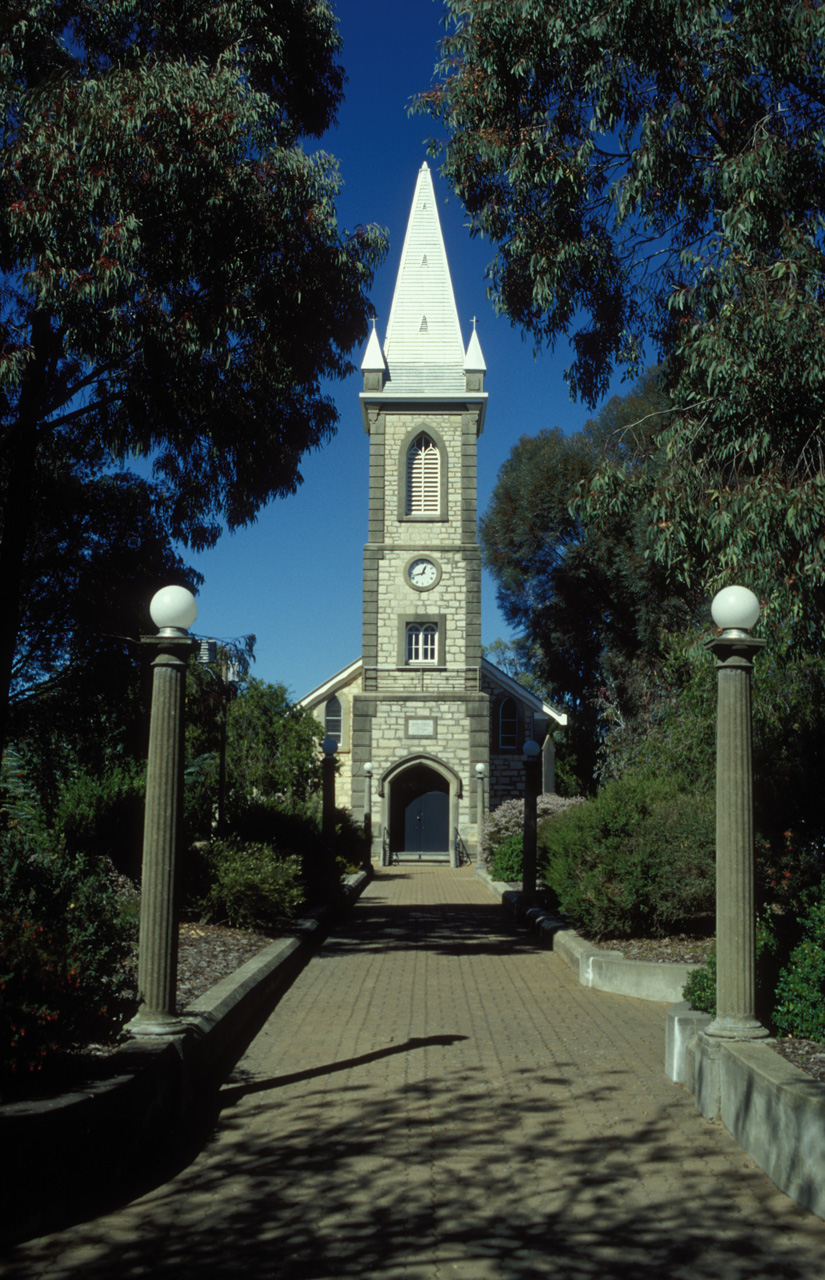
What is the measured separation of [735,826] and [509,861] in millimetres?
16648

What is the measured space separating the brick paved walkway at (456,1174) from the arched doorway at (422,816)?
25.5 m

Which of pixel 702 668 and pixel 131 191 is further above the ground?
pixel 131 191

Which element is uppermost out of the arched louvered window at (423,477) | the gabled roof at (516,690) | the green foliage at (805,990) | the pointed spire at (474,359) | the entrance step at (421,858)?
the pointed spire at (474,359)

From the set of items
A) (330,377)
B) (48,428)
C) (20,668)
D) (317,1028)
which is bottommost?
(317,1028)

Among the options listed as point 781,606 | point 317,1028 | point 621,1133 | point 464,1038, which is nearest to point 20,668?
point 317,1028

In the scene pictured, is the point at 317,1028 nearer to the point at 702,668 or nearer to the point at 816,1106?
the point at 816,1106

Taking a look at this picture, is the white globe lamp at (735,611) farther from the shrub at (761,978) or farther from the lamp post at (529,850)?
the lamp post at (529,850)

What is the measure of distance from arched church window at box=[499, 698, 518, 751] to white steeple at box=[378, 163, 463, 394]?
9.85 metres

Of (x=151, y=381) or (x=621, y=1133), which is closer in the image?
(x=621, y=1133)

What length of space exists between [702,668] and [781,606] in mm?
4658

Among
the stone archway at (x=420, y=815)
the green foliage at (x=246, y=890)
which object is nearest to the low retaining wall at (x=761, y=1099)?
the green foliage at (x=246, y=890)

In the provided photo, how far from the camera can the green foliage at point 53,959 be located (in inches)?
185

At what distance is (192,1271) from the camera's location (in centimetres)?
399

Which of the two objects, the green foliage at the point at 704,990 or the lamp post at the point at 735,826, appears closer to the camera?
the lamp post at the point at 735,826
